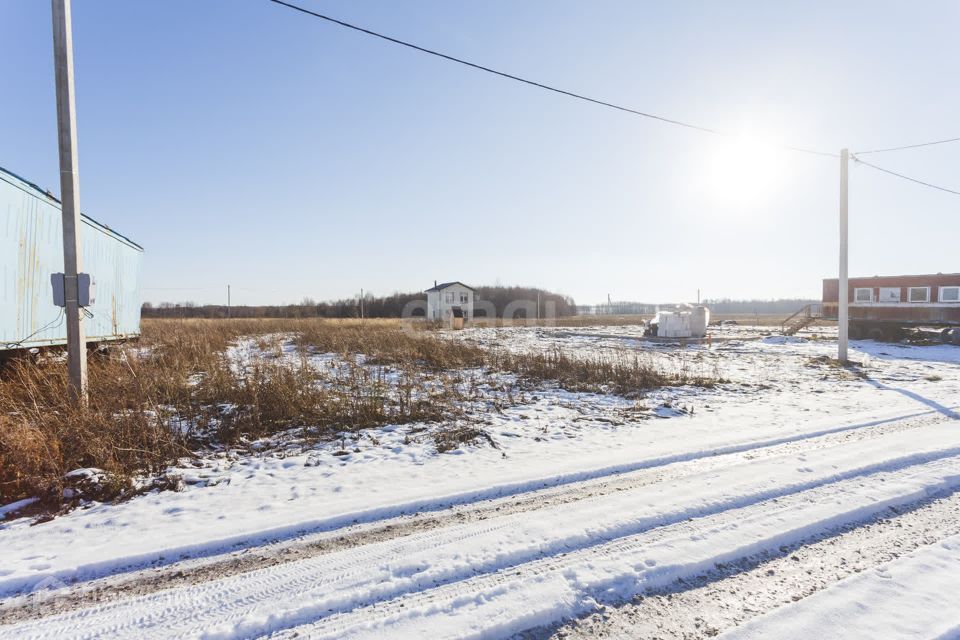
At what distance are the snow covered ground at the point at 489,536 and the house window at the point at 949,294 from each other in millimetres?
23005

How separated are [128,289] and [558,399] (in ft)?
42.5

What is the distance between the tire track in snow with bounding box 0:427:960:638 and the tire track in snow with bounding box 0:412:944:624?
10 centimetres

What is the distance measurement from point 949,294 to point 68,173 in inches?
1273

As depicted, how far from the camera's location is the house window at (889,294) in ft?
75.4

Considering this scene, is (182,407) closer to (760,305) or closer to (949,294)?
(949,294)

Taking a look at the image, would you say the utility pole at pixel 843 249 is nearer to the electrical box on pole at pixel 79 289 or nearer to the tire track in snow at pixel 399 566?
the tire track in snow at pixel 399 566

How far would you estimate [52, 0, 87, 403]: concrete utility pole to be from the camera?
5211mm

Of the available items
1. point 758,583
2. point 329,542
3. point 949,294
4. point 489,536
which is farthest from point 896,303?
point 329,542

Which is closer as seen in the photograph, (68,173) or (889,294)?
(68,173)

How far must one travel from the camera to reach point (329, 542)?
3061 mm

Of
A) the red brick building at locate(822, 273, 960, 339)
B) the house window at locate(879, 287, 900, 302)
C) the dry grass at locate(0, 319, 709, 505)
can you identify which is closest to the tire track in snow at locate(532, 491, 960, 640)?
the dry grass at locate(0, 319, 709, 505)

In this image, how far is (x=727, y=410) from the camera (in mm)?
7152

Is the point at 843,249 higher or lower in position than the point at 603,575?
higher

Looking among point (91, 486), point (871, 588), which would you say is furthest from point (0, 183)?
point (871, 588)
